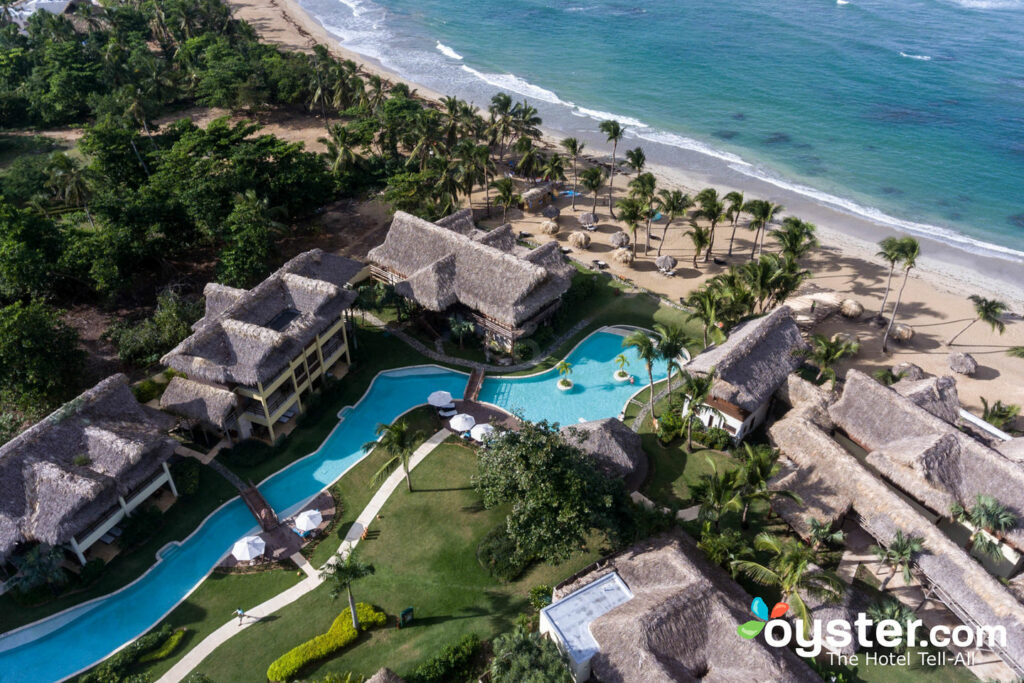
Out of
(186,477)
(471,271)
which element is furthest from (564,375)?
(186,477)

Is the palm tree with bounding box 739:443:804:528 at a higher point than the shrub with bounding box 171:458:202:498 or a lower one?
higher

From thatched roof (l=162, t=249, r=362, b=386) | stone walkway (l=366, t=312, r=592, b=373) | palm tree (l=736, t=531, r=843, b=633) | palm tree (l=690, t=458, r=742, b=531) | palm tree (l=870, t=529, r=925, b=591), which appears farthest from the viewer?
→ stone walkway (l=366, t=312, r=592, b=373)

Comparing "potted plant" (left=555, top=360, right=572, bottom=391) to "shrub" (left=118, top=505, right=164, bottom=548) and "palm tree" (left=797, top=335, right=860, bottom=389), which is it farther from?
"shrub" (left=118, top=505, right=164, bottom=548)

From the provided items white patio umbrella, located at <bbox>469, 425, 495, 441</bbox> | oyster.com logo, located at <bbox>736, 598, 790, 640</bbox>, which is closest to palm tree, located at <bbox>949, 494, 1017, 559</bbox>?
oyster.com logo, located at <bbox>736, 598, 790, 640</bbox>

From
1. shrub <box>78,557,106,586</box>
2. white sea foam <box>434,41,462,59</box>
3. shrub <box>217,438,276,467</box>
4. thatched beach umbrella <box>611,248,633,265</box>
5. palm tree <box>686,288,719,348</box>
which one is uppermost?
white sea foam <box>434,41,462,59</box>

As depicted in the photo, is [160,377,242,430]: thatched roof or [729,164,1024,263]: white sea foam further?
[729,164,1024,263]: white sea foam

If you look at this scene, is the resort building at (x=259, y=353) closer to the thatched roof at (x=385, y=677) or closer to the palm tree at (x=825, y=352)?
the thatched roof at (x=385, y=677)

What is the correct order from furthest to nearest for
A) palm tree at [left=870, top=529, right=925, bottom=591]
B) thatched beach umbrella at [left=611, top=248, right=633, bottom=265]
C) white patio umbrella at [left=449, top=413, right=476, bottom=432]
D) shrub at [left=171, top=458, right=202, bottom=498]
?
thatched beach umbrella at [left=611, top=248, right=633, bottom=265]
white patio umbrella at [left=449, top=413, right=476, bottom=432]
shrub at [left=171, top=458, right=202, bottom=498]
palm tree at [left=870, top=529, right=925, bottom=591]

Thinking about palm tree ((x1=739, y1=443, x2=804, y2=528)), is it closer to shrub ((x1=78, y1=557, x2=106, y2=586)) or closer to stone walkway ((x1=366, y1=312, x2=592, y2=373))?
stone walkway ((x1=366, y1=312, x2=592, y2=373))
